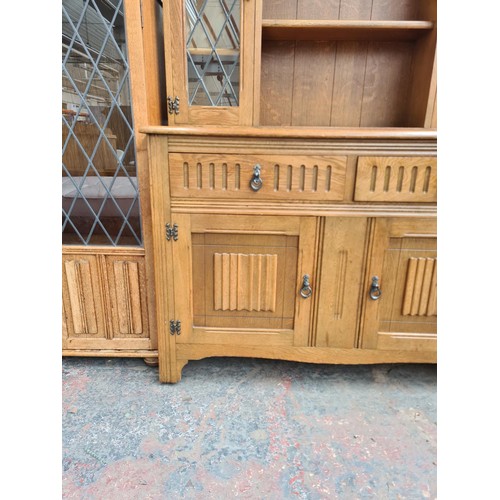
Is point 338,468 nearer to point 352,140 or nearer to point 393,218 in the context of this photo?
point 393,218

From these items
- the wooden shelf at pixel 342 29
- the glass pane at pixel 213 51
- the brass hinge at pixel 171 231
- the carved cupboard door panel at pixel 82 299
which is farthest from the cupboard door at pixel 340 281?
the carved cupboard door panel at pixel 82 299

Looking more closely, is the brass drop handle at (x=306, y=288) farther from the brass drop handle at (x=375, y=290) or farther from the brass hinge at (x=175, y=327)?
the brass hinge at (x=175, y=327)

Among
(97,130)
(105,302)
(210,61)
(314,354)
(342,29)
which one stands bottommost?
(314,354)

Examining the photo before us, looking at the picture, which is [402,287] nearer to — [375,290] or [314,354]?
[375,290]

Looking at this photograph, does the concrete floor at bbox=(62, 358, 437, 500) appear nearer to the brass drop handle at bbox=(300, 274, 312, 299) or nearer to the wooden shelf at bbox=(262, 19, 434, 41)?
the brass drop handle at bbox=(300, 274, 312, 299)

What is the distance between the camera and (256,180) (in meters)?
1.17

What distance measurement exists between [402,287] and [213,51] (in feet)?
3.77

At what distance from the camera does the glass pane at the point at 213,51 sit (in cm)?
127

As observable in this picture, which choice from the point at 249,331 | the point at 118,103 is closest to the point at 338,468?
the point at 249,331

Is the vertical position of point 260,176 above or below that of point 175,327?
above

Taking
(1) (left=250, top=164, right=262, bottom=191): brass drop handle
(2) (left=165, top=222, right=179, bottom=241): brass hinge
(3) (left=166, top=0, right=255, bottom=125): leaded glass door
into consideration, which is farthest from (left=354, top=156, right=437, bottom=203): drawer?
(2) (left=165, top=222, right=179, bottom=241): brass hinge

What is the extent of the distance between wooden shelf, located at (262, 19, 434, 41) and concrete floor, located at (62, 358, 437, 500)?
1.41 m

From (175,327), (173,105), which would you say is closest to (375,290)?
(175,327)

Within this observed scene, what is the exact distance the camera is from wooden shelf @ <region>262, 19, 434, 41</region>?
131 cm
